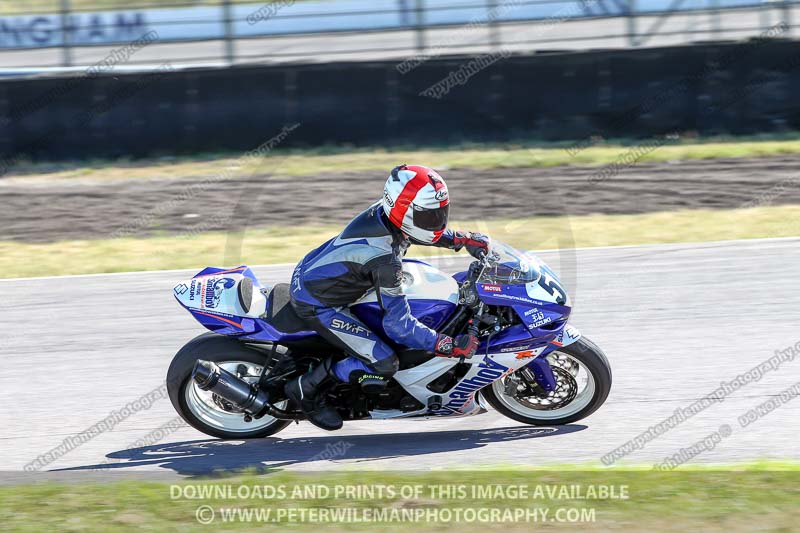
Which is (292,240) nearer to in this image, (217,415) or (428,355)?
(217,415)

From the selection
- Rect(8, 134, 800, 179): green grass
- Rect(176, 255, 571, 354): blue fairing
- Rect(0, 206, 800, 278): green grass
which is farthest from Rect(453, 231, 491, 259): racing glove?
Rect(8, 134, 800, 179): green grass

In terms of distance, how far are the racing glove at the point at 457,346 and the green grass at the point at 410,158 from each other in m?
8.82

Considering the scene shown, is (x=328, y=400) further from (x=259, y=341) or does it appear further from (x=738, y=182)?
(x=738, y=182)

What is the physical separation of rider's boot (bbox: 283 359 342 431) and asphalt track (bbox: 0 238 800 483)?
255 millimetres

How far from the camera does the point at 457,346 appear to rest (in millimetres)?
6137

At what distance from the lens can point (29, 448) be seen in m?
6.69

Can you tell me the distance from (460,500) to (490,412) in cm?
185

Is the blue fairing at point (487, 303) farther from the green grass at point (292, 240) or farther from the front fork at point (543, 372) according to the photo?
the green grass at point (292, 240)

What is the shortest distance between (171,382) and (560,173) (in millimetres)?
9134

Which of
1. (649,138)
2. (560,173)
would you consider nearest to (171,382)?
(560,173)

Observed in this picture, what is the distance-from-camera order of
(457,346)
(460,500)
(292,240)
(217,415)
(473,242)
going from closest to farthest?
(460,500)
(457,346)
(473,242)
(217,415)
(292,240)

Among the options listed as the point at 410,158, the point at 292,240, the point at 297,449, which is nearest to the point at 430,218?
the point at 297,449

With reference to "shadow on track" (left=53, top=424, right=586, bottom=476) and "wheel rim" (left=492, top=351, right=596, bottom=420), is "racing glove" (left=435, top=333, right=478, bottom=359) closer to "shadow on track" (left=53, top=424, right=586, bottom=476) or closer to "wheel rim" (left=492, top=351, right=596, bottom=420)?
"wheel rim" (left=492, top=351, right=596, bottom=420)

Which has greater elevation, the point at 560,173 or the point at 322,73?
the point at 322,73
